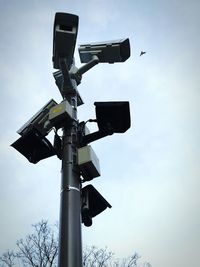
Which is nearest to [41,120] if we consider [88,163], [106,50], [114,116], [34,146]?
[34,146]

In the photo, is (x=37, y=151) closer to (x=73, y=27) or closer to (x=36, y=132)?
(x=36, y=132)

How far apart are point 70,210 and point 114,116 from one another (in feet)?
4.55

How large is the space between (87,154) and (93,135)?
445mm

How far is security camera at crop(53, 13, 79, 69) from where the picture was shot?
171 inches

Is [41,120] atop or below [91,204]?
atop

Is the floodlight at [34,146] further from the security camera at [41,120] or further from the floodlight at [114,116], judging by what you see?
the floodlight at [114,116]

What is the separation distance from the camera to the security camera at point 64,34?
4.34m

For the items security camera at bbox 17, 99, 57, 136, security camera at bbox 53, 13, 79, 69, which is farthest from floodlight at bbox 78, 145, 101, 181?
security camera at bbox 53, 13, 79, 69

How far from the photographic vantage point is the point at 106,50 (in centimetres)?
486

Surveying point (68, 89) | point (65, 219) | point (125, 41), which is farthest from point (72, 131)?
point (125, 41)

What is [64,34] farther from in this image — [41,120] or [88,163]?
[88,163]

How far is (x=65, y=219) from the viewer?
313 cm

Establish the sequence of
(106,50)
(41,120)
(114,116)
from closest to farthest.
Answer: (114,116)
(41,120)
(106,50)

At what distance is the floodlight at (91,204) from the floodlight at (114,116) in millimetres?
841
